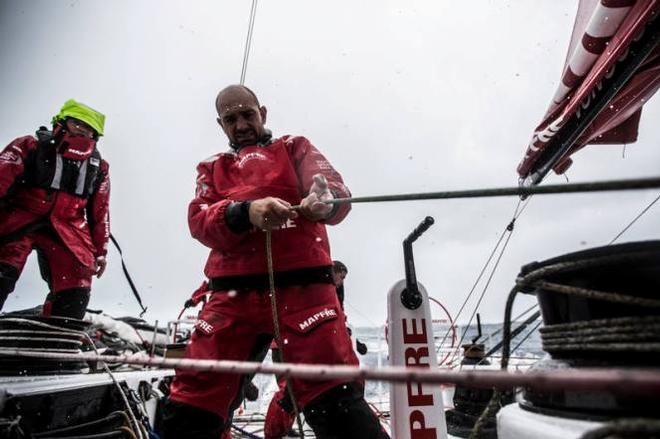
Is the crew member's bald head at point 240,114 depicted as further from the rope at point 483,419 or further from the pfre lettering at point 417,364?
the rope at point 483,419

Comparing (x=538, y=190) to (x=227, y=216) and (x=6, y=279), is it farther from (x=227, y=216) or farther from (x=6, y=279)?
(x=6, y=279)

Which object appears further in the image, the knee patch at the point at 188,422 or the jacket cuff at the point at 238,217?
A: the jacket cuff at the point at 238,217

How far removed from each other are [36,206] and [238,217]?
7.72ft

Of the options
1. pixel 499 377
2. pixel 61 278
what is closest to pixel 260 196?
pixel 499 377

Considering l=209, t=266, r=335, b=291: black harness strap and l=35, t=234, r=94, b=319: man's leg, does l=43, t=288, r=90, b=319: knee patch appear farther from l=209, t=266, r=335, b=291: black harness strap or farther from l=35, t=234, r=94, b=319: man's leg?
l=209, t=266, r=335, b=291: black harness strap

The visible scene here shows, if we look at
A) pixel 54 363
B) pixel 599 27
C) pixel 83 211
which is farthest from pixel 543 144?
pixel 83 211

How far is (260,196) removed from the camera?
172cm

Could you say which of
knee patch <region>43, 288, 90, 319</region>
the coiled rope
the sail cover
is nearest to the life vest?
knee patch <region>43, 288, 90, 319</region>

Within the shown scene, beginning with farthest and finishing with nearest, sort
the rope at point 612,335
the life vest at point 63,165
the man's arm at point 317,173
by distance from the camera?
1. the life vest at point 63,165
2. the man's arm at point 317,173
3. the rope at point 612,335

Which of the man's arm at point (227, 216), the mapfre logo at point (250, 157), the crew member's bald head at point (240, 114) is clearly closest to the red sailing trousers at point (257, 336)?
the man's arm at point (227, 216)

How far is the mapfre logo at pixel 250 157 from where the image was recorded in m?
1.81

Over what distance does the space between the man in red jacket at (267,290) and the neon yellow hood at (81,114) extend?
2249 mm

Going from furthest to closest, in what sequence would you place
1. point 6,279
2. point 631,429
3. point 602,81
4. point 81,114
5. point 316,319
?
point 81,114 → point 6,279 → point 602,81 → point 316,319 → point 631,429

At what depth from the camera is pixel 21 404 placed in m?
1.17
